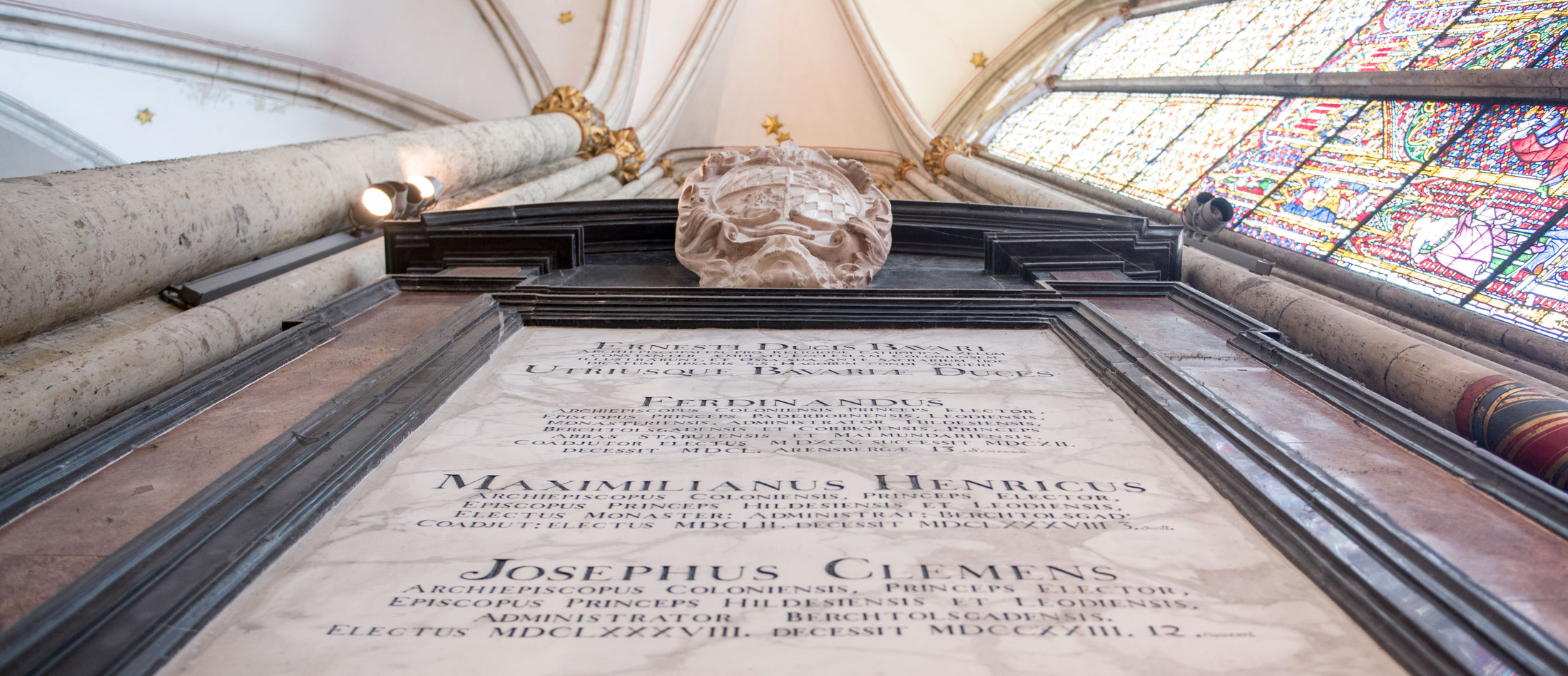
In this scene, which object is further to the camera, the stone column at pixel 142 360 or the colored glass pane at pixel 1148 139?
the colored glass pane at pixel 1148 139

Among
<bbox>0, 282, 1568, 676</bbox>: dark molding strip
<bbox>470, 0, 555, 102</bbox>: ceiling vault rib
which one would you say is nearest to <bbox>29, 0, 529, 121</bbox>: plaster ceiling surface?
<bbox>470, 0, 555, 102</bbox>: ceiling vault rib

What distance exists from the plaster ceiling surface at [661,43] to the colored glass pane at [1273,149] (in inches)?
257

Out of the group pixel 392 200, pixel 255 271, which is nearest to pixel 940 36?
pixel 392 200

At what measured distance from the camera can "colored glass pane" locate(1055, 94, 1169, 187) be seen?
10.5 m

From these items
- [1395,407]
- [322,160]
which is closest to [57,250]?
[322,160]

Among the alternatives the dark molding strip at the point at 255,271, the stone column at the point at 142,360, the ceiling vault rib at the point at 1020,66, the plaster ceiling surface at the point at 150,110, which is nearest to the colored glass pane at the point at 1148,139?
the ceiling vault rib at the point at 1020,66

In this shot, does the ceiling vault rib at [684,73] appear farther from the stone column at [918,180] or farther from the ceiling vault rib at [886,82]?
the stone column at [918,180]

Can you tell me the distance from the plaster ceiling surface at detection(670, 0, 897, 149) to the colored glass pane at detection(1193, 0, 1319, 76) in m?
5.00

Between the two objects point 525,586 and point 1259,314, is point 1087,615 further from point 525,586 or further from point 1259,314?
point 1259,314

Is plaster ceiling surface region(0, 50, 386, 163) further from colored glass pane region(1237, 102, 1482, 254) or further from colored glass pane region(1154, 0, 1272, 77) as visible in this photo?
colored glass pane region(1154, 0, 1272, 77)

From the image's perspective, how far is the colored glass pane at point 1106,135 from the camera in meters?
10.5

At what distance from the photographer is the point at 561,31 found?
33.9ft

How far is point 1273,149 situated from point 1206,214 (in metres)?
2.79

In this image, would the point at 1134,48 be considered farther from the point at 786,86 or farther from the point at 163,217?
the point at 163,217
